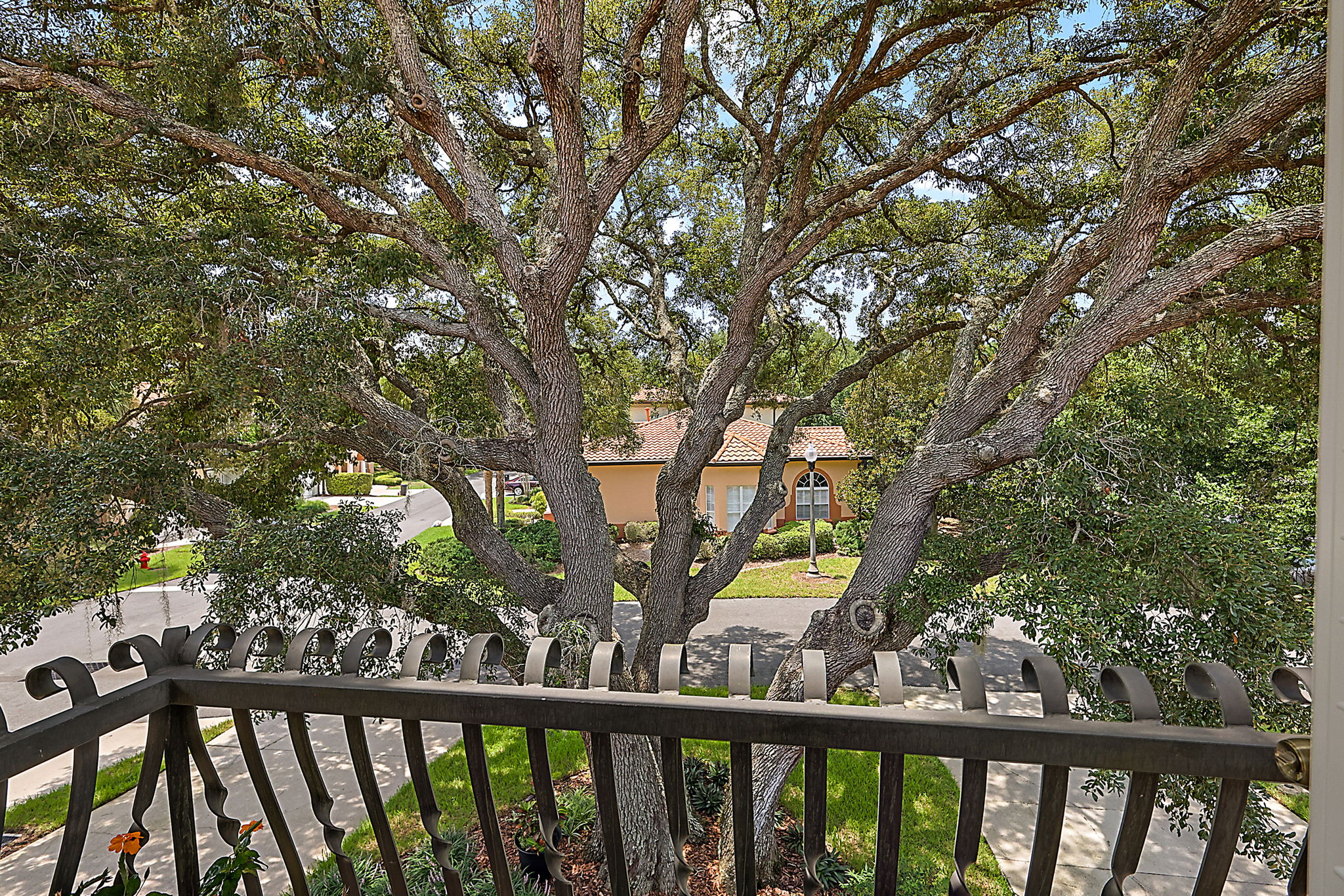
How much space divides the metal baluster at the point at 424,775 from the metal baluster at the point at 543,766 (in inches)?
7.9

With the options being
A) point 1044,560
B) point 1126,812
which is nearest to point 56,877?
point 1126,812

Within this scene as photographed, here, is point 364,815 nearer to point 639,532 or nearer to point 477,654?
point 477,654

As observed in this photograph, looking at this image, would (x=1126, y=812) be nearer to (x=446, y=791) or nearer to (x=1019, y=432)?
(x=1019, y=432)

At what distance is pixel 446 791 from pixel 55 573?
4067 millimetres

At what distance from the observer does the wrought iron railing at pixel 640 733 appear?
101cm

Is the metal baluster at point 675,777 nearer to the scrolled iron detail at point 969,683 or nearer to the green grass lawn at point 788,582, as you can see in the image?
the scrolled iron detail at point 969,683

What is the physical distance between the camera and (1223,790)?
102 cm

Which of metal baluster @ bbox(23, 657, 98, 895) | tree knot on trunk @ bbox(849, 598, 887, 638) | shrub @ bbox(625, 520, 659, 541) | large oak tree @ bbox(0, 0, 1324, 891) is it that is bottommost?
shrub @ bbox(625, 520, 659, 541)

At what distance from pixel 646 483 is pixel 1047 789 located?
15.6 meters

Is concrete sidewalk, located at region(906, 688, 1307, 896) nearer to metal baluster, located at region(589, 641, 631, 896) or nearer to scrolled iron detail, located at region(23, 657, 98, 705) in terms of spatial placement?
metal baluster, located at region(589, 641, 631, 896)

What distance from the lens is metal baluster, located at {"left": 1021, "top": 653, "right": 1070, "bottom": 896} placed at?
1.05 m

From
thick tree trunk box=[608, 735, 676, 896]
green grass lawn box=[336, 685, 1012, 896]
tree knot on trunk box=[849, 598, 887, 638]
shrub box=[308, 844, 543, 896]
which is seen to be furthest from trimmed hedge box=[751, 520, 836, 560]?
shrub box=[308, 844, 543, 896]

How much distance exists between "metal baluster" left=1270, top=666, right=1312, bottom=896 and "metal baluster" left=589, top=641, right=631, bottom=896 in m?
1.07

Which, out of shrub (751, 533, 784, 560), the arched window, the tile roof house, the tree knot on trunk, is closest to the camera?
the tree knot on trunk
